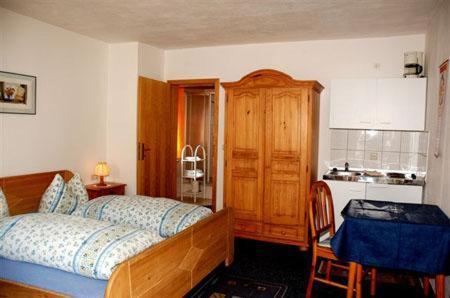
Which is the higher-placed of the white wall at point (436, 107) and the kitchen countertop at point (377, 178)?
the white wall at point (436, 107)

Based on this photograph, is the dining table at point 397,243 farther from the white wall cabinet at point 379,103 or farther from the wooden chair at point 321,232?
the white wall cabinet at point 379,103

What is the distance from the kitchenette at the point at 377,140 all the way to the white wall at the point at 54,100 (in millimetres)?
2958

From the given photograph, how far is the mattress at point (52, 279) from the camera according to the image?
2.09m

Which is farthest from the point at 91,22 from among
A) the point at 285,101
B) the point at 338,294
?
the point at 338,294

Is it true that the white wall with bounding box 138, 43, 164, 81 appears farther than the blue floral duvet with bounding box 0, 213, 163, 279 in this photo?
Yes

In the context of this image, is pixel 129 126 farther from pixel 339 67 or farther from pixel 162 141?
pixel 339 67

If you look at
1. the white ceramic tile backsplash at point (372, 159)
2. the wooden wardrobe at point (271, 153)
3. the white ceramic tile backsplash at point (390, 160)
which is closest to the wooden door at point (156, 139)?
the wooden wardrobe at point (271, 153)

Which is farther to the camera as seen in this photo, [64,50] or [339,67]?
[339,67]

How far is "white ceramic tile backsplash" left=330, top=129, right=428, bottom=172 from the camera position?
438cm

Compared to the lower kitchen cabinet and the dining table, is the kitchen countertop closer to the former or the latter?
the lower kitchen cabinet

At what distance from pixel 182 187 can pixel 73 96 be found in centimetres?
300

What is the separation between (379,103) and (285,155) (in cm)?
119

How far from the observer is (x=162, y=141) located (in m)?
5.33

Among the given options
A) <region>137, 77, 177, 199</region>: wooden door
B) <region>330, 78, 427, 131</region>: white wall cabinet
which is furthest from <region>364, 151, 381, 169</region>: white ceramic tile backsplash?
<region>137, 77, 177, 199</region>: wooden door
